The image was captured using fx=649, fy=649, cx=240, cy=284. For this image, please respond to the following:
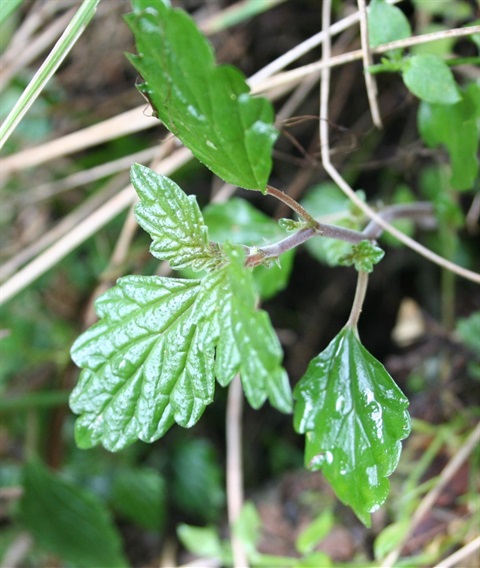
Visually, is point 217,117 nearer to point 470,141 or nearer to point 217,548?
point 470,141

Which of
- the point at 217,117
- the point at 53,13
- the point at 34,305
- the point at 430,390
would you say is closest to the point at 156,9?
the point at 217,117

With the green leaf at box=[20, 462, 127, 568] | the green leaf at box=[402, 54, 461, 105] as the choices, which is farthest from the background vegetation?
the green leaf at box=[402, 54, 461, 105]

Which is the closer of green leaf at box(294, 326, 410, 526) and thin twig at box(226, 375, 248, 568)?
green leaf at box(294, 326, 410, 526)

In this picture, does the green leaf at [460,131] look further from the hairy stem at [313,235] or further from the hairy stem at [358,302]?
the hairy stem at [358,302]

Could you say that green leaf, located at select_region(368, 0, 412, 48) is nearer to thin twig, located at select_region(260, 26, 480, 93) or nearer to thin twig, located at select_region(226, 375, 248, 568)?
thin twig, located at select_region(260, 26, 480, 93)

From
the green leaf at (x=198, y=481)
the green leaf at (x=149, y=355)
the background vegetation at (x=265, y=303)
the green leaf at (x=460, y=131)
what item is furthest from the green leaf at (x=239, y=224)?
the green leaf at (x=198, y=481)

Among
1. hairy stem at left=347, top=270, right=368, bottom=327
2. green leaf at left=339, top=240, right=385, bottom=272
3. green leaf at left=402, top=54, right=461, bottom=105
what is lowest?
hairy stem at left=347, top=270, right=368, bottom=327

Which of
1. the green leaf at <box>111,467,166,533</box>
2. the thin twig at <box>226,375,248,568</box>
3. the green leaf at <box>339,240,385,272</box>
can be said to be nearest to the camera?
the green leaf at <box>339,240,385,272</box>
